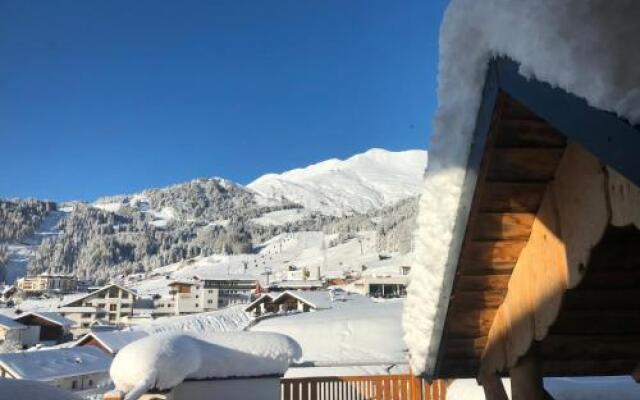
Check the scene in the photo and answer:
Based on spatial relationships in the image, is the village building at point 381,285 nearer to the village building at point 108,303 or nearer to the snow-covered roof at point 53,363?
the village building at point 108,303

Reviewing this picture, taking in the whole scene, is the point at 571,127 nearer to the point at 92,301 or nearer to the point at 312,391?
the point at 312,391

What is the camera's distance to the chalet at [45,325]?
52.6m

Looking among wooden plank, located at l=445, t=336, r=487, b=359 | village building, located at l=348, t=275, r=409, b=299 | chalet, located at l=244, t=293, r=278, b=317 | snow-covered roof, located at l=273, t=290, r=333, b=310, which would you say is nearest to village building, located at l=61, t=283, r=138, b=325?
village building, located at l=348, t=275, r=409, b=299

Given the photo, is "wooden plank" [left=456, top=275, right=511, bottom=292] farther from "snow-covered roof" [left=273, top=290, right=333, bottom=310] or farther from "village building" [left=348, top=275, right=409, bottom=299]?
"village building" [left=348, top=275, right=409, bottom=299]

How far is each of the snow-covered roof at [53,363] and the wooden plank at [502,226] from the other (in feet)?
99.3

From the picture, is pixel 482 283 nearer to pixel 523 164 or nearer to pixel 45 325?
pixel 523 164

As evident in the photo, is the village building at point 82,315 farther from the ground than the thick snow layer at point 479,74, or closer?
closer

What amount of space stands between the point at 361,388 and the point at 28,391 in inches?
264

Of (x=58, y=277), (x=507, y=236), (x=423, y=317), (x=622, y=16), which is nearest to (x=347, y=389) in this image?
(x=423, y=317)

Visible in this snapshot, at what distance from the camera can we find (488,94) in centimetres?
192

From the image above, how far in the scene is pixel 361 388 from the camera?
838 cm

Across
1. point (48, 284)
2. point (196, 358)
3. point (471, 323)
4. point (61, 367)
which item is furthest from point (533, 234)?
point (48, 284)

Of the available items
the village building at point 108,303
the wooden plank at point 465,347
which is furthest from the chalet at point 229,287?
the wooden plank at point 465,347

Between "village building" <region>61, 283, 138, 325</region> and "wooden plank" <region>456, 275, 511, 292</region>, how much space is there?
79.4m
